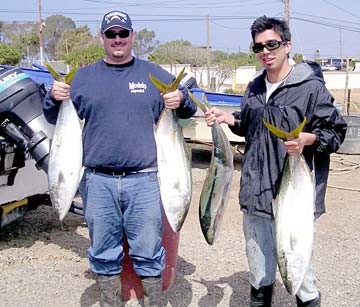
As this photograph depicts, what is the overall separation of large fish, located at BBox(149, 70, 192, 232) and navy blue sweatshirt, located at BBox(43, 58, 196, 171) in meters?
0.20

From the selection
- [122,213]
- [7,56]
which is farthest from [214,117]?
[7,56]

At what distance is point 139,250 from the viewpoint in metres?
3.35

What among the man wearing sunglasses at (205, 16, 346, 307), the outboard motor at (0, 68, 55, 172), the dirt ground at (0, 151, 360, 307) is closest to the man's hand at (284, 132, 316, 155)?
the man wearing sunglasses at (205, 16, 346, 307)

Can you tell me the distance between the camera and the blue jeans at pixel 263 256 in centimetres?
303

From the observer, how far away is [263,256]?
314 cm

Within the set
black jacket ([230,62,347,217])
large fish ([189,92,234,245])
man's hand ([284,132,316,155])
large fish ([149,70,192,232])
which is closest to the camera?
man's hand ([284,132,316,155])

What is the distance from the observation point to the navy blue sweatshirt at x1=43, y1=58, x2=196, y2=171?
3168 millimetres

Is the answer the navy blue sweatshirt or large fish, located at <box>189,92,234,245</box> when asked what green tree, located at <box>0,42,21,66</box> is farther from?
large fish, located at <box>189,92,234,245</box>

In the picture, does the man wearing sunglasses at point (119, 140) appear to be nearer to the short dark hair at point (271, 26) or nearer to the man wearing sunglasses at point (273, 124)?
the man wearing sunglasses at point (273, 124)

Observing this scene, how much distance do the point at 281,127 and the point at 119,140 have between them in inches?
39.3

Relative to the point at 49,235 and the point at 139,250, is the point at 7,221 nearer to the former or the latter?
the point at 49,235

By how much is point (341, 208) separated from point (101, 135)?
462 cm

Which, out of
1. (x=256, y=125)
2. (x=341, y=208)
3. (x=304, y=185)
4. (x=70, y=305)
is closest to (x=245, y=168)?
(x=256, y=125)

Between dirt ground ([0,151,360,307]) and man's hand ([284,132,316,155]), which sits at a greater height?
man's hand ([284,132,316,155])
